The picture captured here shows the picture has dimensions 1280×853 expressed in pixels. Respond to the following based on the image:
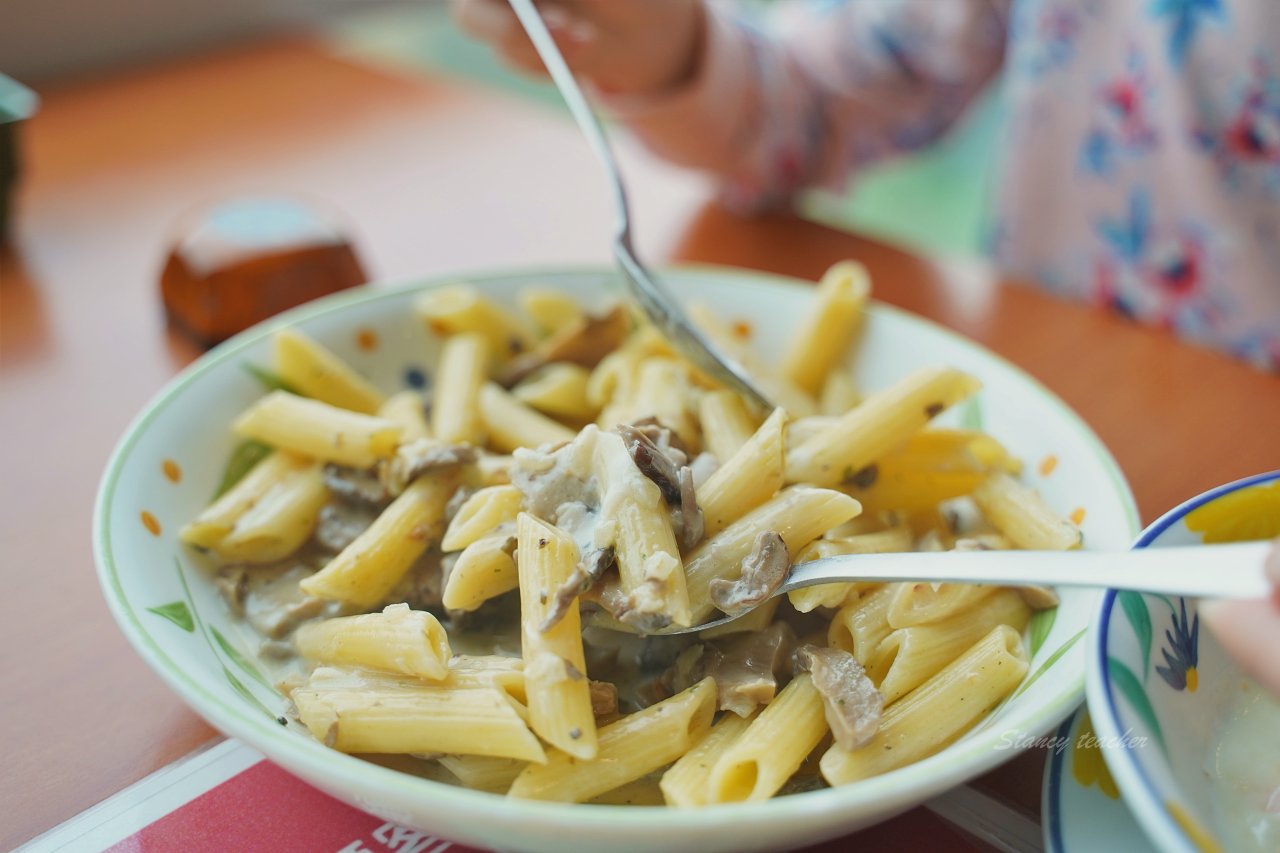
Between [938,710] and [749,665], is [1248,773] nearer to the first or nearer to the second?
[938,710]

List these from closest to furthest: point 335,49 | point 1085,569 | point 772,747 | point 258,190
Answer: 1. point 1085,569
2. point 772,747
3. point 258,190
4. point 335,49

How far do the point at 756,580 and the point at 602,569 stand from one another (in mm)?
126

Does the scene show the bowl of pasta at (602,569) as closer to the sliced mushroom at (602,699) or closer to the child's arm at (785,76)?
the sliced mushroom at (602,699)

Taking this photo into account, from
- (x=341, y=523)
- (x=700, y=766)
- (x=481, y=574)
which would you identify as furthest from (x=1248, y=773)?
(x=341, y=523)

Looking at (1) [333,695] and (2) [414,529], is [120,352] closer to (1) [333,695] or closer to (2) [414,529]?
(2) [414,529]

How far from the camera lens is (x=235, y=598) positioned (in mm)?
972

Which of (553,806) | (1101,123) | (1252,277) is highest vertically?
(1101,123)

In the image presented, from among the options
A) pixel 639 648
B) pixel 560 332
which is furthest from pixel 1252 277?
pixel 639 648

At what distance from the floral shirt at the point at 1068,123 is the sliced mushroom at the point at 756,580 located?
0.97 meters

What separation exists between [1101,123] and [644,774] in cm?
140

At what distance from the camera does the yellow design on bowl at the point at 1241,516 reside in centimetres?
79

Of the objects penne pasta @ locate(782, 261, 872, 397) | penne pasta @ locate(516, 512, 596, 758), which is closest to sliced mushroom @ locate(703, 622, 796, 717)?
penne pasta @ locate(516, 512, 596, 758)

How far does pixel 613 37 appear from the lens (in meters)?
1.53

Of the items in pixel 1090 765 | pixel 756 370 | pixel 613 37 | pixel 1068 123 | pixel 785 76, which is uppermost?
pixel 613 37
